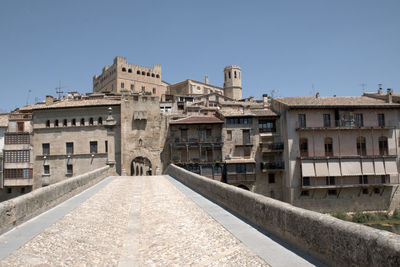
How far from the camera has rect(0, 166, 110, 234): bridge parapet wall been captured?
320 inches

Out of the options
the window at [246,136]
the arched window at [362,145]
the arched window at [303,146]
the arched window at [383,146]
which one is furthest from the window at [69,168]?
the arched window at [383,146]

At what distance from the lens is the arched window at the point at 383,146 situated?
129ft

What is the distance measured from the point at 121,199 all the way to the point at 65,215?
4.75 metres

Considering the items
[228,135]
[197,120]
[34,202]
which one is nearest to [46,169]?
[197,120]

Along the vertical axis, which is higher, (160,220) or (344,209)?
(160,220)

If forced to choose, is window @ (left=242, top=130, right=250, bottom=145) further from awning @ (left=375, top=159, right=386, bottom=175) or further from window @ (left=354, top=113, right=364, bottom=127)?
awning @ (left=375, top=159, right=386, bottom=175)

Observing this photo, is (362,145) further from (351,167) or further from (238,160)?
(238,160)

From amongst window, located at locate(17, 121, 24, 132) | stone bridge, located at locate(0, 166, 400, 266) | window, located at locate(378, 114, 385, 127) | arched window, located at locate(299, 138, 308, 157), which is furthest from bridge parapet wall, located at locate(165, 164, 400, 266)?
window, located at locate(17, 121, 24, 132)

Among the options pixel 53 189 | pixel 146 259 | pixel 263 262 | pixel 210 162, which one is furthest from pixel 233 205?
pixel 210 162

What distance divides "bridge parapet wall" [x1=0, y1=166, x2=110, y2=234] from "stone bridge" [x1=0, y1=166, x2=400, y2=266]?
24 cm

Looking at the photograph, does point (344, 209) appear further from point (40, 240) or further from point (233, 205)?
point (40, 240)

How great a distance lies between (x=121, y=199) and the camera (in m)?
15.5

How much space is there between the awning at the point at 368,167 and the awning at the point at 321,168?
432cm

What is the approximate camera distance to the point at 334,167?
3766 centimetres
